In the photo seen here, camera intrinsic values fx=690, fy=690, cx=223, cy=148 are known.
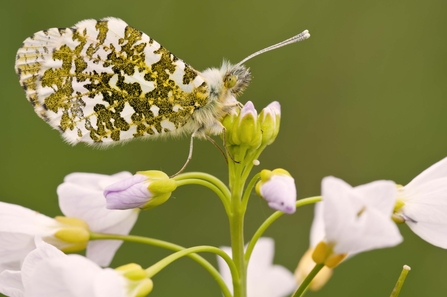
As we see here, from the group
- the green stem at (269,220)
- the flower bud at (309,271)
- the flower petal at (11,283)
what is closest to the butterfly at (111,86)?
the green stem at (269,220)

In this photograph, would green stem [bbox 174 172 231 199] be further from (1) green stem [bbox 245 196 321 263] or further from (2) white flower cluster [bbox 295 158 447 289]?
(2) white flower cluster [bbox 295 158 447 289]

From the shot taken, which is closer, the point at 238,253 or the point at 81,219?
the point at 238,253

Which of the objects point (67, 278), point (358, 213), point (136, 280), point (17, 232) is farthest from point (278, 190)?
point (17, 232)

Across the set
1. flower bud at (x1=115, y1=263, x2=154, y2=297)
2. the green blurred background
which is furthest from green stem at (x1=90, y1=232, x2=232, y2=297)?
the green blurred background

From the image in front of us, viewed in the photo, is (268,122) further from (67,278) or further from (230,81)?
(67,278)

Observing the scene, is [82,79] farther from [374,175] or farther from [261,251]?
[374,175]

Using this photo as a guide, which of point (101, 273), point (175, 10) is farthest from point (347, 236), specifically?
point (175, 10)
